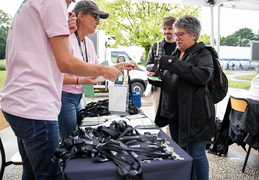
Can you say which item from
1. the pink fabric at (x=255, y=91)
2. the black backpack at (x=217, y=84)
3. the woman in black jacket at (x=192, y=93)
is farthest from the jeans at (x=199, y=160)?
the pink fabric at (x=255, y=91)

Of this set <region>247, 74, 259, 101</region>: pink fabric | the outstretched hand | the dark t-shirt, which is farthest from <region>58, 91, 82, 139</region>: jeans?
<region>247, 74, 259, 101</region>: pink fabric

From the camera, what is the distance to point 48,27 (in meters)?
0.86

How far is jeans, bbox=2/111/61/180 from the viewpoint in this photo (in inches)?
36.2

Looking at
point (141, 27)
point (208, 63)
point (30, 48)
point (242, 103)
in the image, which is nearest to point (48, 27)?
point (30, 48)

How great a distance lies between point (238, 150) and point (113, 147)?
9.70ft

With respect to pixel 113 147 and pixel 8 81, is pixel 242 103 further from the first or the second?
pixel 8 81

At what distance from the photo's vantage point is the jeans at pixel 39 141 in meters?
0.92

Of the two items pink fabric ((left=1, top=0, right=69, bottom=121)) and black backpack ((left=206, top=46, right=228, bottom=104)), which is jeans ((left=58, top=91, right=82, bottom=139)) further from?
black backpack ((left=206, top=46, right=228, bottom=104))

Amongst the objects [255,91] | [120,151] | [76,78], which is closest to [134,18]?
[255,91]

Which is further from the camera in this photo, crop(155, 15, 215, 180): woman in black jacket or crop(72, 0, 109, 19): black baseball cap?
crop(155, 15, 215, 180): woman in black jacket

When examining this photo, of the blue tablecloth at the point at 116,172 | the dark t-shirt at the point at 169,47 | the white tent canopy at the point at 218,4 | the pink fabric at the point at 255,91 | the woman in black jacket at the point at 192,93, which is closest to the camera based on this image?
the blue tablecloth at the point at 116,172

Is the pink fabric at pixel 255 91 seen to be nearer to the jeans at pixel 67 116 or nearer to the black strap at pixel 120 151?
the black strap at pixel 120 151

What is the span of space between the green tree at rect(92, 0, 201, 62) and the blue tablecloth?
34.3 ft

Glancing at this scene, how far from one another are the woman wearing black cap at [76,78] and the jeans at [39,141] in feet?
1.61
